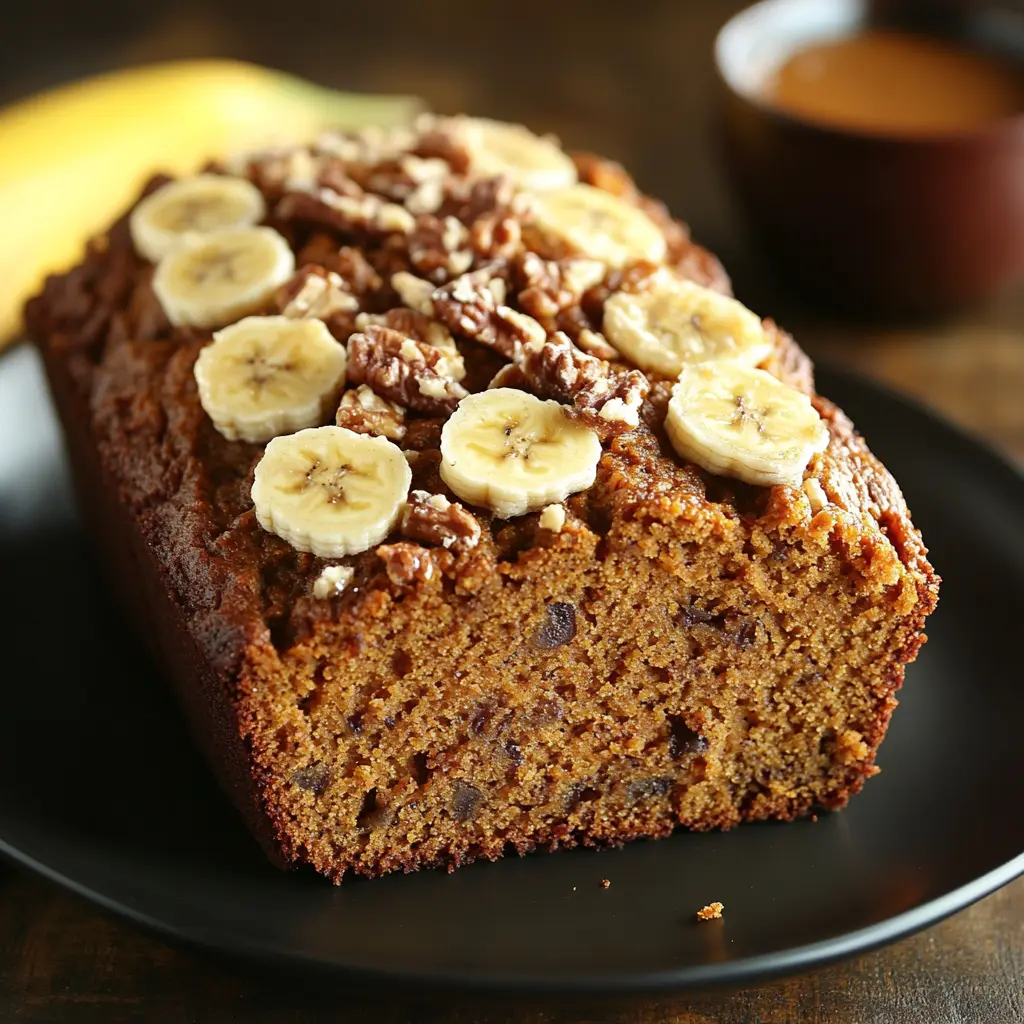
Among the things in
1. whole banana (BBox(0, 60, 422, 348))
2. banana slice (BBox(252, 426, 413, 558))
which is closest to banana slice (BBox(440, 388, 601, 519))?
banana slice (BBox(252, 426, 413, 558))

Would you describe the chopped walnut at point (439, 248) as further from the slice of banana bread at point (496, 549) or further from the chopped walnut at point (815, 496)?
the chopped walnut at point (815, 496)

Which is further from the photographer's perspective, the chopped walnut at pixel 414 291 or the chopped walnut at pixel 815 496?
the chopped walnut at pixel 414 291

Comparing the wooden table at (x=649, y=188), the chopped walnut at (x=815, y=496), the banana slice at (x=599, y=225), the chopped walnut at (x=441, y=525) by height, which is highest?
the chopped walnut at (x=441, y=525)

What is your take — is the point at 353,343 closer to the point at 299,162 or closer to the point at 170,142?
the point at 299,162

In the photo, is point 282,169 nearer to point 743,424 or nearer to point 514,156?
point 514,156

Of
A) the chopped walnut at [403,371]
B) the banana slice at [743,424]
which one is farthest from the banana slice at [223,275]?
the banana slice at [743,424]

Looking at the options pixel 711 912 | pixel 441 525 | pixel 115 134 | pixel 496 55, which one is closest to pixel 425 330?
pixel 441 525

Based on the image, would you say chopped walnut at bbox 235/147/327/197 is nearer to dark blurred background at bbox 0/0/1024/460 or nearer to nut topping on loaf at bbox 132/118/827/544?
nut topping on loaf at bbox 132/118/827/544
